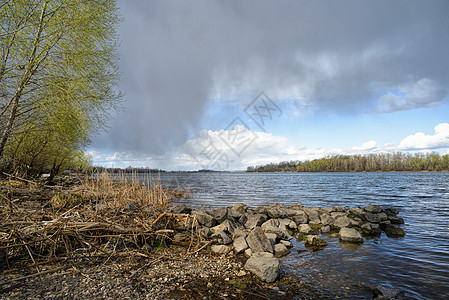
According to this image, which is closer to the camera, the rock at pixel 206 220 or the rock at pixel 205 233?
the rock at pixel 205 233

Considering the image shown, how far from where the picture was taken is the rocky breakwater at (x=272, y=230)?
676 cm

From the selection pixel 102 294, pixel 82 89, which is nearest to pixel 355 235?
pixel 102 294

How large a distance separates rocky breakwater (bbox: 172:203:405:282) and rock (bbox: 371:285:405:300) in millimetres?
2236

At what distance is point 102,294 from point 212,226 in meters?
6.67

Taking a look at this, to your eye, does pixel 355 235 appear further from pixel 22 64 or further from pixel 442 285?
pixel 22 64

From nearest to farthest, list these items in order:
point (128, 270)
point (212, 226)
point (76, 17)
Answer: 1. point (128, 270)
2. point (76, 17)
3. point (212, 226)

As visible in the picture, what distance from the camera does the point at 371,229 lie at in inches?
412

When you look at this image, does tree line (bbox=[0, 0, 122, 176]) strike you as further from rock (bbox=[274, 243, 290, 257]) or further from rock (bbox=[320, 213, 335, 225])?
rock (bbox=[320, 213, 335, 225])


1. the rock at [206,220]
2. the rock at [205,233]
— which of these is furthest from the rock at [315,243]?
the rock at [206,220]

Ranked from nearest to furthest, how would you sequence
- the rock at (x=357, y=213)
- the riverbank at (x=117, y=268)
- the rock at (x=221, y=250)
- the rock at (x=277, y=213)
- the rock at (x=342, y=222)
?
the riverbank at (x=117, y=268), the rock at (x=221, y=250), the rock at (x=342, y=222), the rock at (x=277, y=213), the rock at (x=357, y=213)

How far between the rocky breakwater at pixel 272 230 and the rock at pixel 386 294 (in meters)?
2.24

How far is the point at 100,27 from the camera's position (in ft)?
29.6

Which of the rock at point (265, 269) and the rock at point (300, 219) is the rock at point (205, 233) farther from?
the rock at point (300, 219)

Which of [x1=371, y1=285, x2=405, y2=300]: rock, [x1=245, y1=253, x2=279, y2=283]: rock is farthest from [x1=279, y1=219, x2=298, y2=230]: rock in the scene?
[x1=371, y1=285, x2=405, y2=300]: rock
